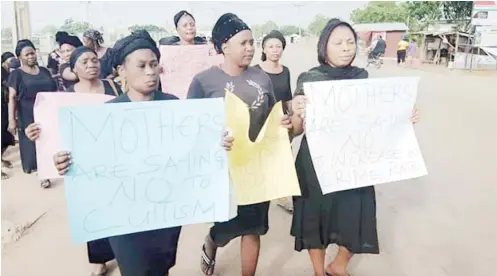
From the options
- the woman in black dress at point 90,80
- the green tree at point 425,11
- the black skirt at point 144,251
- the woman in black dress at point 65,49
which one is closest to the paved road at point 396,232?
the woman in black dress at point 90,80

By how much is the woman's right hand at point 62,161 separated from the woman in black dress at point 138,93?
407mm

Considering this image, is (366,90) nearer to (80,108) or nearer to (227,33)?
Result: (227,33)

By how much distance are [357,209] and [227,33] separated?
46.8 inches

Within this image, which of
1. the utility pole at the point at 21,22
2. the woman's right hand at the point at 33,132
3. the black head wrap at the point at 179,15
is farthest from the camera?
the utility pole at the point at 21,22

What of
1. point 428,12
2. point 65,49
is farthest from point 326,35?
point 428,12

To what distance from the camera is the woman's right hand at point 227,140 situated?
7.34 ft

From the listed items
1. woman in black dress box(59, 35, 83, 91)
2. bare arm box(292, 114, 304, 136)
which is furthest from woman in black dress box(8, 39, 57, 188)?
bare arm box(292, 114, 304, 136)

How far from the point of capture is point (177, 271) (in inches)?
128

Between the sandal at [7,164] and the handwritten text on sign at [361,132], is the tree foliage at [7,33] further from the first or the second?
the handwritten text on sign at [361,132]

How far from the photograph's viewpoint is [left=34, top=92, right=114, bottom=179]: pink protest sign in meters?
2.50

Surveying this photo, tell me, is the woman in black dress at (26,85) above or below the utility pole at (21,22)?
below

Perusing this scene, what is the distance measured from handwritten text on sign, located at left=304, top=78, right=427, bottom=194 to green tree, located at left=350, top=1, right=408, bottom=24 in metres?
44.9

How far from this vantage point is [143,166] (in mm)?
2115

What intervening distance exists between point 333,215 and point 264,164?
0.50m
